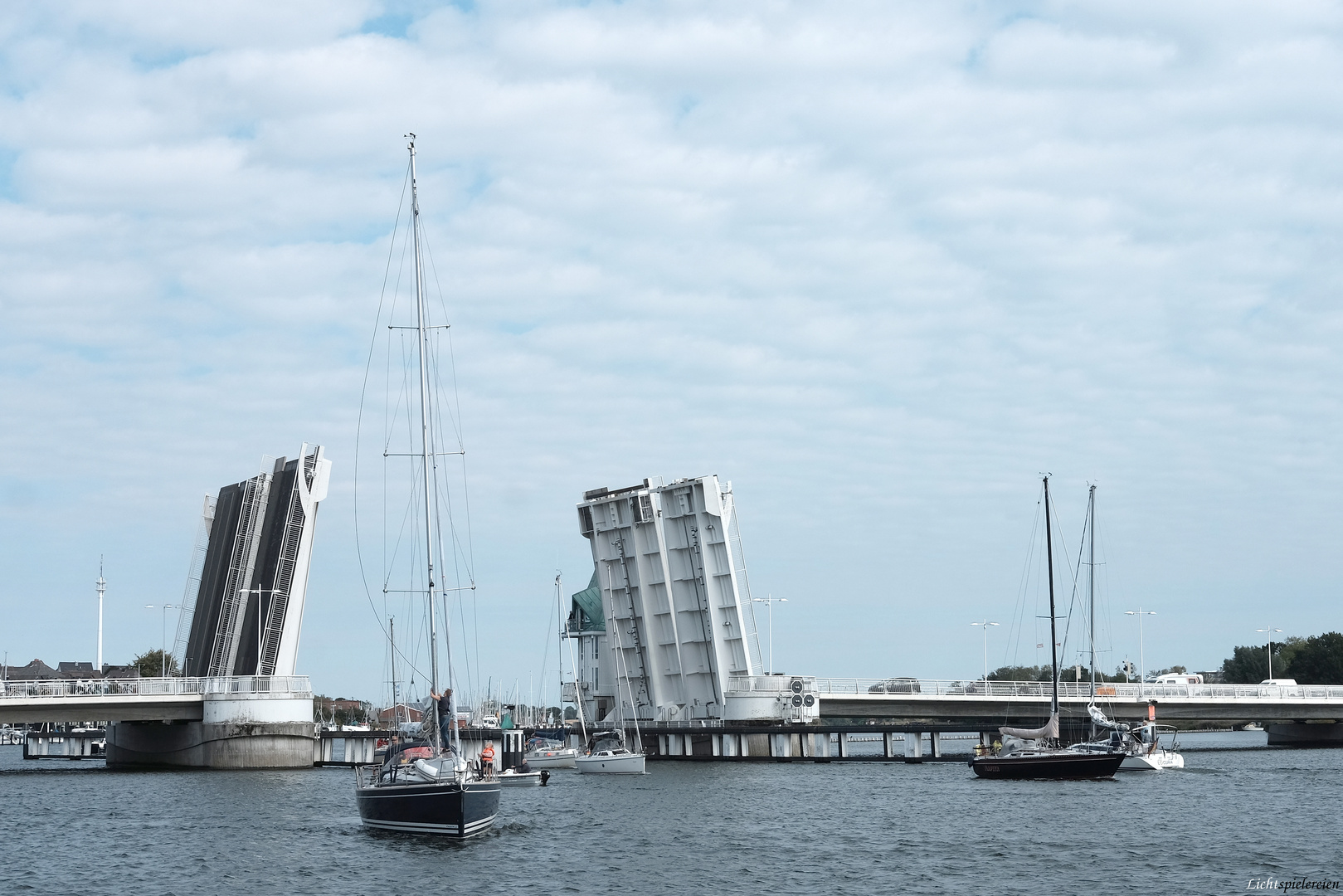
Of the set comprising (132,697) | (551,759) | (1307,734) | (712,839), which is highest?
(132,697)

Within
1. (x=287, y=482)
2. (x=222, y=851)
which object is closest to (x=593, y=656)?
(x=287, y=482)

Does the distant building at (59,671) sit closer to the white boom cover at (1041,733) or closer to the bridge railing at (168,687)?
the bridge railing at (168,687)

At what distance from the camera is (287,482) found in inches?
2306

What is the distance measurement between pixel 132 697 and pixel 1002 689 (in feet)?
125

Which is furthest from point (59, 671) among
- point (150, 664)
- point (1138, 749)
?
point (1138, 749)

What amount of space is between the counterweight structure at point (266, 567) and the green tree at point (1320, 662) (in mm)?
81366

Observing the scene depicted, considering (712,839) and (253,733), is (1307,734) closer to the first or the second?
(253,733)

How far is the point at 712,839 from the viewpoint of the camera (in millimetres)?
35344

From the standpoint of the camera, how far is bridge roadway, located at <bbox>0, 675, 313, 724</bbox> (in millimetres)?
57188

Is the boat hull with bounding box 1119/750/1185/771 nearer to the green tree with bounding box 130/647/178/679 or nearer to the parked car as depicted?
the parked car

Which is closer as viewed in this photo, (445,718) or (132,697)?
(445,718)

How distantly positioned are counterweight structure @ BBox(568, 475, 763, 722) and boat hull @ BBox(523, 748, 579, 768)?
295 centimetres

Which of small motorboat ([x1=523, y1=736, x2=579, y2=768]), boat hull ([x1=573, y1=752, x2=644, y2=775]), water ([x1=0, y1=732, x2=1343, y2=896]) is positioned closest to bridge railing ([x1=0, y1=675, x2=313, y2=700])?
water ([x1=0, y1=732, x2=1343, y2=896])

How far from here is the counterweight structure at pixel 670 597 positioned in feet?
198
